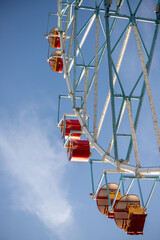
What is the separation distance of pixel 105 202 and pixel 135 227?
2488mm

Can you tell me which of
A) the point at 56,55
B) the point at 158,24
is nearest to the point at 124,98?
the point at 158,24

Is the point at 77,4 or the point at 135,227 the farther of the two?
the point at 77,4

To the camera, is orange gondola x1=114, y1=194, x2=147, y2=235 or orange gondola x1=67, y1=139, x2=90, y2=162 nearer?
orange gondola x1=114, y1=194, x2=147, y2=235

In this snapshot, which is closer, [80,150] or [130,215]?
[130,215]

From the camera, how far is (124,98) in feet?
43.7

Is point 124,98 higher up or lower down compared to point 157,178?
higher up

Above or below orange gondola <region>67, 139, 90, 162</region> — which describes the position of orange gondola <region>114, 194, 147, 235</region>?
below

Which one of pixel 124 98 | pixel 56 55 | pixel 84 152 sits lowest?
pixel 84 152

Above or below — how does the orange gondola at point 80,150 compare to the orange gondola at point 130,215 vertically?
above

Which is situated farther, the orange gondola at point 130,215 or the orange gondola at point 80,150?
the orange gondola at point 80,150

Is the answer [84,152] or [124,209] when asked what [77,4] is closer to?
[84,152]

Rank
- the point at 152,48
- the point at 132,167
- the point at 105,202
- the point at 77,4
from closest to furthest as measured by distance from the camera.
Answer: the point at 132,167
the point at 152,48
the point at 105,202
the point at 77,4

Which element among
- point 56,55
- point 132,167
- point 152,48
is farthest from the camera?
point 56,55

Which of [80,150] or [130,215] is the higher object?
[80,150]
